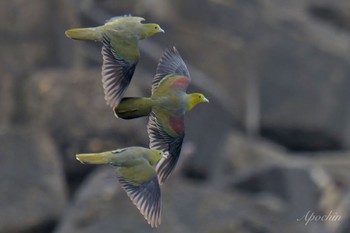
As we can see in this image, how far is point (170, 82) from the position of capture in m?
6.34

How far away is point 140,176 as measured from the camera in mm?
6367

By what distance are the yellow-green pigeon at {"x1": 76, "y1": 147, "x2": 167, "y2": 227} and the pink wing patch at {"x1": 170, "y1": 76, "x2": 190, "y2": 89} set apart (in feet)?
0.91

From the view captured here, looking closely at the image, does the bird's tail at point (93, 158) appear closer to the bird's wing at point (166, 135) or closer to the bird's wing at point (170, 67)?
the bird's wing at point (166, 135)

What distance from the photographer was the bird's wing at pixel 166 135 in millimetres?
6191

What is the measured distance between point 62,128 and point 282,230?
8.02 ft

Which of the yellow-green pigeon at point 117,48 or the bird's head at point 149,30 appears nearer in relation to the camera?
the yellow-green pigeon at point 117,48

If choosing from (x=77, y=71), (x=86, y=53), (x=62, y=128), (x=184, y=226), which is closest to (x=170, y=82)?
(x=184, y=226)

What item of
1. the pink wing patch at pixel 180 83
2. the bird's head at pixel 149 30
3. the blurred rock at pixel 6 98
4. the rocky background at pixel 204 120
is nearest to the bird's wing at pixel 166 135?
the pink wing patch at pixel 180 83

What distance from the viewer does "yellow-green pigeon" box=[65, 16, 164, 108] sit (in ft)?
19.7

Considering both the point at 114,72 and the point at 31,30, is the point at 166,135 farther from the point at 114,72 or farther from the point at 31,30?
the point at 31,30

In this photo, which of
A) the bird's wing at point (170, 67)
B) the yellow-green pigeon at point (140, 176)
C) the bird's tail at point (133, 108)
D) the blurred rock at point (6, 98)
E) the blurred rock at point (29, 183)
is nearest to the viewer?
the bird's tail at point (133, 108)

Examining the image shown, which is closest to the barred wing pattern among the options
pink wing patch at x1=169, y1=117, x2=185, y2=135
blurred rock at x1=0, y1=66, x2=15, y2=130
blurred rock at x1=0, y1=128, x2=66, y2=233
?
pink wing patch at x1=169, y1=117, x2=185, y2=135

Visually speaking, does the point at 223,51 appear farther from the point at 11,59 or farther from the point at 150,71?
the point at 11,59

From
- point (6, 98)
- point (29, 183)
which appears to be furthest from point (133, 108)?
point (6, 98)
